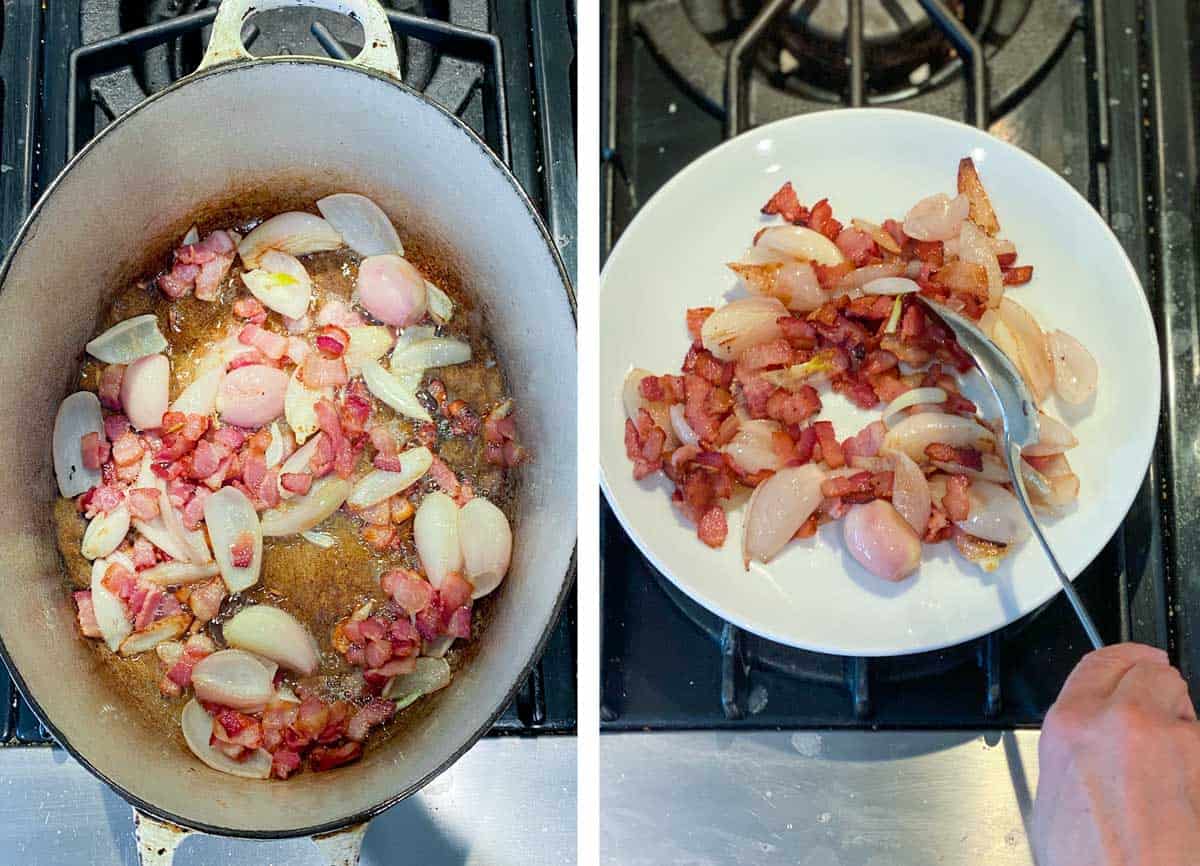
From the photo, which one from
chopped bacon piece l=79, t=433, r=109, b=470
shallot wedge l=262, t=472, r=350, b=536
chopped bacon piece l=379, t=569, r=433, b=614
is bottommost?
chopped bacon piece l=379, t=569, r=433, b=614

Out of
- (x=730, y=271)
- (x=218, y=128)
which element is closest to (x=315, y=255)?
(x=218, y=128)

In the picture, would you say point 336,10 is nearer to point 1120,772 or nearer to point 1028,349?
point 1028,349

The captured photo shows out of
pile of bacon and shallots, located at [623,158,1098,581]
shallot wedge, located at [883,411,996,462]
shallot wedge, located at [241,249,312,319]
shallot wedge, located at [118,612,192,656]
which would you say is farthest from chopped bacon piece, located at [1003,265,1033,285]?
shallot wedge, located at [118,612,192,656]

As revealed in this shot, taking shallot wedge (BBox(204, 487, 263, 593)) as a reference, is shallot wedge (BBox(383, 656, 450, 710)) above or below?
below

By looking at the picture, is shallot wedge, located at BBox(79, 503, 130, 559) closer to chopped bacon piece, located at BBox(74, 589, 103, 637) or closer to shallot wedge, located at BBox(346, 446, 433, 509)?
chopped bacon piece, located at BBox(74, 589, 103, 637)

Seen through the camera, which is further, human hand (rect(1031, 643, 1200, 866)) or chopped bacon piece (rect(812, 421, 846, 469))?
chopped bacon piece (rect(812, 421, 846, 469))

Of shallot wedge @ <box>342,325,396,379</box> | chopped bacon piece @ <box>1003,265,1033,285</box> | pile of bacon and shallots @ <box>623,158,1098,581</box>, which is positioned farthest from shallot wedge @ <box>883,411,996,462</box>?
shallot wedge @ <box>342,325,396,379</box>

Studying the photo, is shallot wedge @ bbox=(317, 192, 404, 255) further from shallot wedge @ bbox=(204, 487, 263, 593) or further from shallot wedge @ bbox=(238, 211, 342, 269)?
shallot wedge @ bbox=(204, 487, 263, 593)
